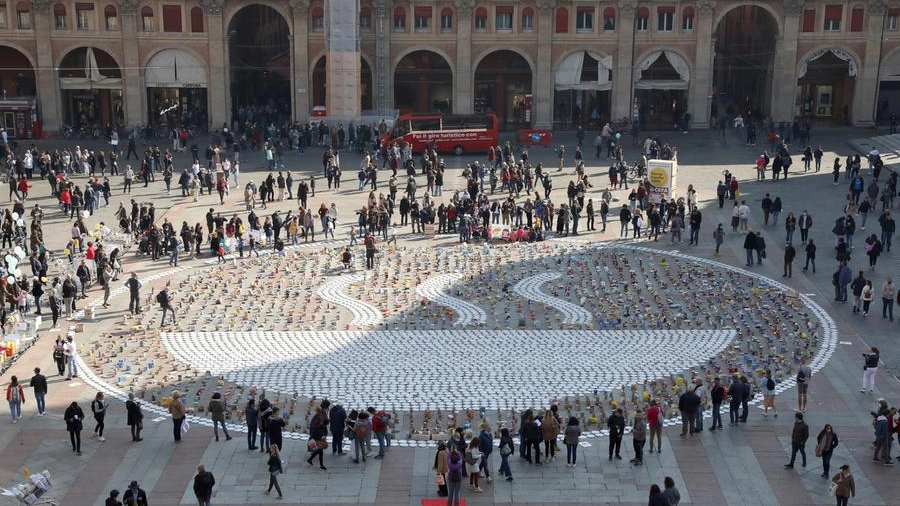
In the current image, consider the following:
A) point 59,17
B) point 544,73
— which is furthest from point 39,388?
point 544,73

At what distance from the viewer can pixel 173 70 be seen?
7775 centimetres

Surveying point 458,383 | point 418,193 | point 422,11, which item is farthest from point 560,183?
point 458,383

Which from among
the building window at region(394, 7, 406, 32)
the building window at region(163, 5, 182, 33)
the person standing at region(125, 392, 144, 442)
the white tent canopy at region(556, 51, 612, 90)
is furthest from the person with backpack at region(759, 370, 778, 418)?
the building window at region(163, 5, 182, 33)

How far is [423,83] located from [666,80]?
16316 millimetres

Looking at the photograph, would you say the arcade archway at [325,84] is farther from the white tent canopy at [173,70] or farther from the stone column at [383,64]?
the white tent canopy at [173,70]

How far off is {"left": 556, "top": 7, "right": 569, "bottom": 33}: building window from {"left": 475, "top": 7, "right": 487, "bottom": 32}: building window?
Result: 15.5 ft

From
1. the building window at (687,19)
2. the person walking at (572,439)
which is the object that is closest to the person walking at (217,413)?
the person walking at (572,439)

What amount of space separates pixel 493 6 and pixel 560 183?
2217 cm

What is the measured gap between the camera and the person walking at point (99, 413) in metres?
27.5

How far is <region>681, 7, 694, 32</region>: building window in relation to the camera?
7756 cm

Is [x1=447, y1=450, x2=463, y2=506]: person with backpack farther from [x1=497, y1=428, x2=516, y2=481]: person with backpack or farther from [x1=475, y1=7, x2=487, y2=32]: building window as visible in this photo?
[x1=475, y1=7, x2=487, y2=32]: building window

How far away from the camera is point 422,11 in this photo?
78000 millimetres

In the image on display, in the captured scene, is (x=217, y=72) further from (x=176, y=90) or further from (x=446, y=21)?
(x=446, y=21)

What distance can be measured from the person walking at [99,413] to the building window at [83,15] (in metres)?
53.4
